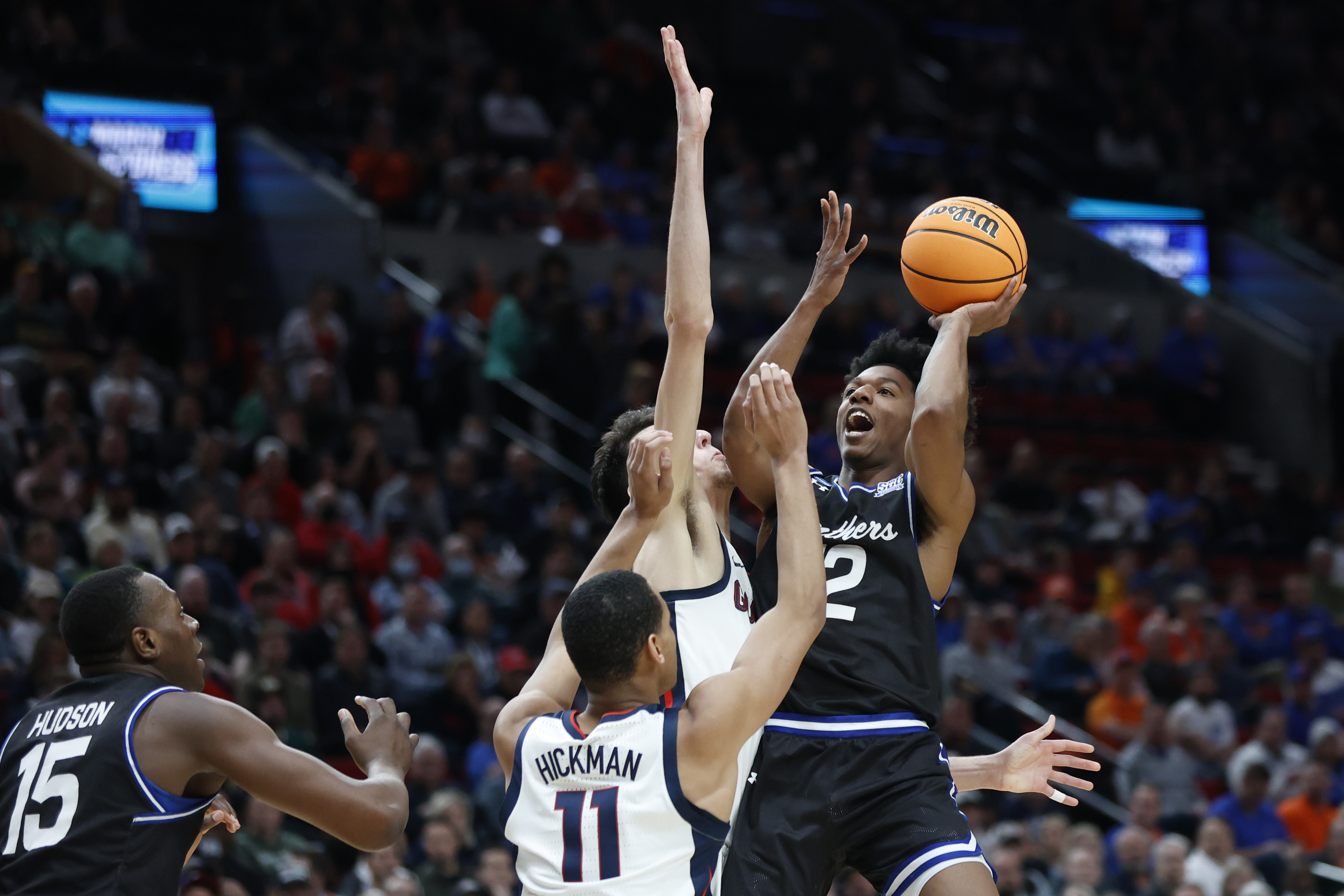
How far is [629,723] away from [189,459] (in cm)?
878

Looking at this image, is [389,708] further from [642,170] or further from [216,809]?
[642,170]

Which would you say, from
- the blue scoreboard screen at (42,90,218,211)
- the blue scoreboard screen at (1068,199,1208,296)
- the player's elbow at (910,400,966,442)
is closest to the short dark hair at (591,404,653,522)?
the player's elbow at (910,400,966,442)

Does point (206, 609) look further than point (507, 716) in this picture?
Yes

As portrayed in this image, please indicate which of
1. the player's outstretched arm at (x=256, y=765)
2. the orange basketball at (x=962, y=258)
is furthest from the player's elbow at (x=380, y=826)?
the orange basketball at (x=962, y=258)

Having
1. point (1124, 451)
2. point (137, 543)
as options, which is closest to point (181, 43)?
point (137, 543)

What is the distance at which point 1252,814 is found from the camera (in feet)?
38.3

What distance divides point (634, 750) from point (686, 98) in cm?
206

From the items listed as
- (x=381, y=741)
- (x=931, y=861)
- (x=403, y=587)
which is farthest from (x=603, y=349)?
(x=381, y=741)

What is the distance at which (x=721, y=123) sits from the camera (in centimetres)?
1962

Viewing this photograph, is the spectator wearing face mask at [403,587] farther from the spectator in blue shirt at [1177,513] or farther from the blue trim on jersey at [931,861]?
the spectator in blue shirt at [1177,513]

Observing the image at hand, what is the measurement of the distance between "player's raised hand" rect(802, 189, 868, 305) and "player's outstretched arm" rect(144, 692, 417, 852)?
6.77 ft

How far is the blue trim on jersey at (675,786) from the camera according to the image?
3693 millimetres

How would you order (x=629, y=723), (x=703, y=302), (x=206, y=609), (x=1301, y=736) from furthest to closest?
(x=1301, y=736), (x=206, y=609), (x=703, y=302), (x=629, y=723)

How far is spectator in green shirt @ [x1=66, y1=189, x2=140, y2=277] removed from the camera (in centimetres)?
1346
